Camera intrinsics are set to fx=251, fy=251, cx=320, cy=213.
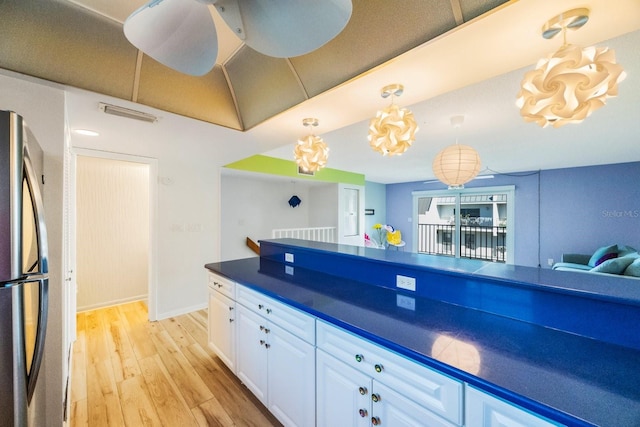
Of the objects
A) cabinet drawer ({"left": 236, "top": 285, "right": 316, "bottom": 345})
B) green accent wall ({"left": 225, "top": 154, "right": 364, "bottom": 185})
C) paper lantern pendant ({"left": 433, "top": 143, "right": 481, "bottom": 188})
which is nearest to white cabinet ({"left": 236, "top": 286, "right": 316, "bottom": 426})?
cabinet drawer ({"left": 236, "top": 285, "right": 316, "bottom": 345})

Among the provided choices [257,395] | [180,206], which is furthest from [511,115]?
[180,206]

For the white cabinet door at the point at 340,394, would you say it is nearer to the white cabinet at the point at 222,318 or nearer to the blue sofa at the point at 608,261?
the white cabinet at the point at 222,318

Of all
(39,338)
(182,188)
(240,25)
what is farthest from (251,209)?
(240,25)

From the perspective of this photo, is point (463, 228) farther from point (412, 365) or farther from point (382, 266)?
point (412, 365)

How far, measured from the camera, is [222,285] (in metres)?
2.15

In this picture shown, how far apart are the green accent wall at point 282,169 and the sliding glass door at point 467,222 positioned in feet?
8.89

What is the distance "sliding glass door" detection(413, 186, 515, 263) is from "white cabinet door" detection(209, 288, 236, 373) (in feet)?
20.8

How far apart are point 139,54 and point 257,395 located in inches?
94.3

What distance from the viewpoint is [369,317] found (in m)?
1.21

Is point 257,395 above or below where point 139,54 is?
below

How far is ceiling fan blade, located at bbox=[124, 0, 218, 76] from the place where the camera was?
0.81m

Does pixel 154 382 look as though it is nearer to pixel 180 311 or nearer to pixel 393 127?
pixel 180 311

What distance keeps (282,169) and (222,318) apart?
3015 millimetres

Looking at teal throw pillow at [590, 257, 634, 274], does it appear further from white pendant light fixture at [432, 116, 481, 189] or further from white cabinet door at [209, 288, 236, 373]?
white cabinet door at [209, 288, 236, 373]
